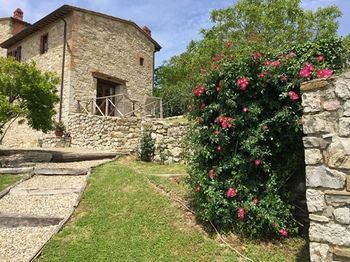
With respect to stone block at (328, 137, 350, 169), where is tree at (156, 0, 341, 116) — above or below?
above

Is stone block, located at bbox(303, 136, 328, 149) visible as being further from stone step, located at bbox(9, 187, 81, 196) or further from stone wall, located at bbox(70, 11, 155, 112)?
stone wall, located at bbox(70, 11, 155, 112)

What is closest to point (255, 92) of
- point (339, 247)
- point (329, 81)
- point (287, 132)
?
point (287, 132)

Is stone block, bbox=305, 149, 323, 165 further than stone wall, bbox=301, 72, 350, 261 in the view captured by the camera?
Yes

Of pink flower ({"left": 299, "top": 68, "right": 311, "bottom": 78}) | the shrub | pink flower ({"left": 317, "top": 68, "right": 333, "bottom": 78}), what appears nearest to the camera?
pink flower ({"left": 317, "top": 68, "right": 333, "bottom": 78})

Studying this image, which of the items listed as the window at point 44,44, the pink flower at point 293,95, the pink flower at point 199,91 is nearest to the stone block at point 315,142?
the pink flower at point 293,95

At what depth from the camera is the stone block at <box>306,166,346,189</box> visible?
3498mm

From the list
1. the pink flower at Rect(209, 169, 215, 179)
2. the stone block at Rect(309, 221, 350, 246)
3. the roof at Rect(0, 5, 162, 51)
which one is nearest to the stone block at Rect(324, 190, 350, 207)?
the stone block at Rect(309, 221, 350, 246)

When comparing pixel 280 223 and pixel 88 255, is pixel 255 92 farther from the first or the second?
pixel 88 255

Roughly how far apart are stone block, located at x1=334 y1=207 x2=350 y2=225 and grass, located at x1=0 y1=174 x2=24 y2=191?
276 inches

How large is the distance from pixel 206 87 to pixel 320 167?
2.36m

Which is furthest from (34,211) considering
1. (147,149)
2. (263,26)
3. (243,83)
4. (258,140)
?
(263,26)

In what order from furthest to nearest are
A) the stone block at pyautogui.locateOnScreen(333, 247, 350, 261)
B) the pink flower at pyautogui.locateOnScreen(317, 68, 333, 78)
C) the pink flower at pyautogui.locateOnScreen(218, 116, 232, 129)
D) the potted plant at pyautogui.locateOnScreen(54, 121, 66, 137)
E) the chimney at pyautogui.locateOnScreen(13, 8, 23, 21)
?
the chimney at pyautogui.locateOnScreen(13, 8, 23, 21)
the potted plant at pyautogui.locateOnScreen(54, 121, 66, 137)
the pink flower at pyautogui.locateOnScreen(218, 116, 232, 129)
the pink flower at pyautogui.locateOnScreen(317, 68, 333, 78)
the stone block at pyautogui.locateOnScreen(333, 247, 350, 261)

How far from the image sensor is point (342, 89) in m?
3.51

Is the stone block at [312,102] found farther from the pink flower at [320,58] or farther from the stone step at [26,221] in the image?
the stone step at [26,221]
